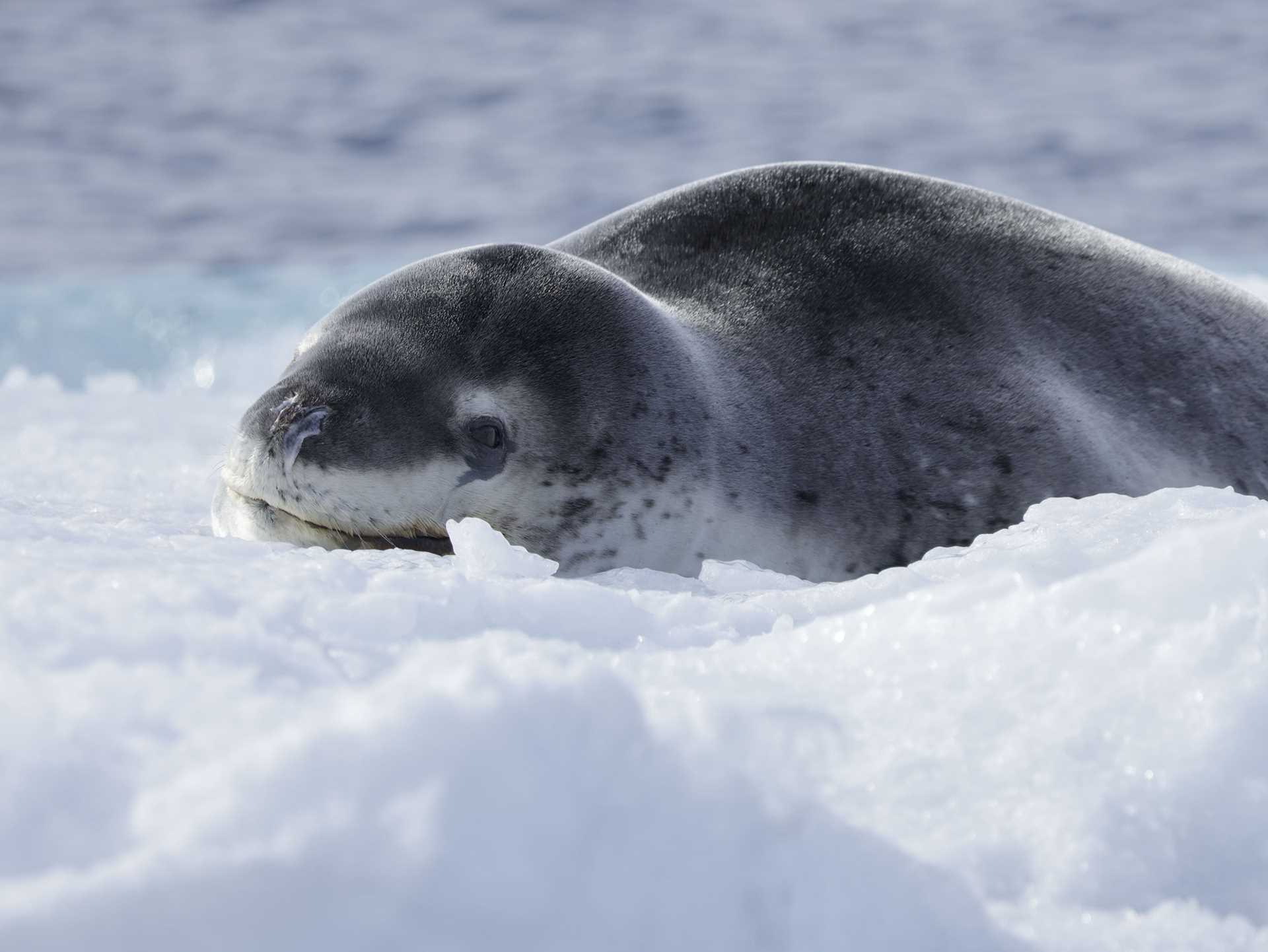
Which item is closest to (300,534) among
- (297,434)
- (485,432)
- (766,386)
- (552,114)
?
(297,434)

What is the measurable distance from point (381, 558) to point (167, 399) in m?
3.37

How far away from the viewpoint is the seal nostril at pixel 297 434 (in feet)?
7.95

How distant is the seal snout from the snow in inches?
21.9

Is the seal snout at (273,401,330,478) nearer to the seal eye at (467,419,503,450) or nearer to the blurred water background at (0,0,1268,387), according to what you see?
the seal eye at (467,419,503,450)

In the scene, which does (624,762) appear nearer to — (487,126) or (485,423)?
(485,423)

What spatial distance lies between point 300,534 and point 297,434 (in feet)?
0.52

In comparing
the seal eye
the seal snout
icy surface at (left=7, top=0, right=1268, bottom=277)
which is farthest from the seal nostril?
icy surface at (left=7, top=0, right=1268, bottom=277)

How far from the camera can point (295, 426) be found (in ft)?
8.00

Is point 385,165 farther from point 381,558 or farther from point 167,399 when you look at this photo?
point 381,558

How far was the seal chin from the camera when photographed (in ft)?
8.09

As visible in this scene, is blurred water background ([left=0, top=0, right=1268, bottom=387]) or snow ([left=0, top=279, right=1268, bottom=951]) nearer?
snow ([left=0, top=279, right=1268, bottom=951])

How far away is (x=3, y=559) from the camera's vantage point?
5.75ft

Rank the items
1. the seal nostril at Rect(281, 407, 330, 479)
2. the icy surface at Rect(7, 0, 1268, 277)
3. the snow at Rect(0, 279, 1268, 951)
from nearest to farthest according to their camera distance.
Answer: the snow at Rect(0, 279, 1268, 951), the seal nostril at Rect(281, 407, 330, 479), the icy surface at Rect(7, 0, 1268, 277)

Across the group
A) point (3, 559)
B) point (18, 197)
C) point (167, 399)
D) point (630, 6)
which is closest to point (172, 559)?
point (3, 559)
